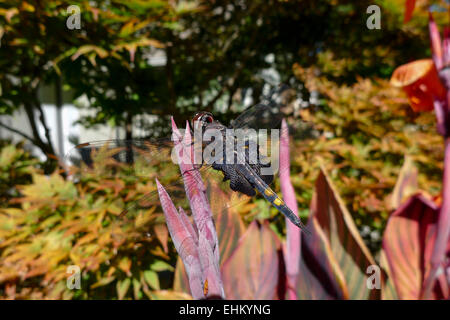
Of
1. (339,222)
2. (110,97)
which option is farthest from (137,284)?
(110,97)

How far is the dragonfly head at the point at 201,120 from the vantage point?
0.28 meters

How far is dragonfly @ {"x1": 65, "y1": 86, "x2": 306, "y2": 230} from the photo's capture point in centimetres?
31

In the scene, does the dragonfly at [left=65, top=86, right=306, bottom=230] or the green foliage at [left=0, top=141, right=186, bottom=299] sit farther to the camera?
the green foliage at [left=0, top=141, right=186, bottom=299]

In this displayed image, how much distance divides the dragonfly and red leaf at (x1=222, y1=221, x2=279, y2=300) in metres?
0.32

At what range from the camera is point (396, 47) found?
54.6 inches

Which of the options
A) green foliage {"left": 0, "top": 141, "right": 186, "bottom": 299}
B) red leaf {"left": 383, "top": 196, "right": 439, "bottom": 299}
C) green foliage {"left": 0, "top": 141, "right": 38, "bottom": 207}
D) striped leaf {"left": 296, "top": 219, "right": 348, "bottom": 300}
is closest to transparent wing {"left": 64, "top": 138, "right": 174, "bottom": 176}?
green foliage {"left": 0, "top": 141, "right": 186, "bottom": 299}

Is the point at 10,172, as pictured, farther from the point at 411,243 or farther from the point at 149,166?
the point at 411,243

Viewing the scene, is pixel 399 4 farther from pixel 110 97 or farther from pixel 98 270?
pixel 98 270

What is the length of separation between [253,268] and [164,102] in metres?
0.89

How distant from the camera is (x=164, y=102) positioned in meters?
1.32

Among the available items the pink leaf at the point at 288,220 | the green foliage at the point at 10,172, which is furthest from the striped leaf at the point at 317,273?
the green foliage at the point at 10,172

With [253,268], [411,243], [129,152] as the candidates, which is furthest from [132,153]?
[411,243]

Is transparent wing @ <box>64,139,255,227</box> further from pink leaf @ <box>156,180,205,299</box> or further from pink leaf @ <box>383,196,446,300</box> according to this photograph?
pink leaf @ <box>383,196,446,300</box>

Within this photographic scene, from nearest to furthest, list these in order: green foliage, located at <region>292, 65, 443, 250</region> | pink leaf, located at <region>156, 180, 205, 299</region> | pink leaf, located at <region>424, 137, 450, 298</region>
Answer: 1. pink leaf, located at <region>156, 180, 205, 299</region>
2. pink leaf, located at <region>424, 137, 450, 298</region>
3. green foliage, located at <region>292, 65, 443, 250</region>
